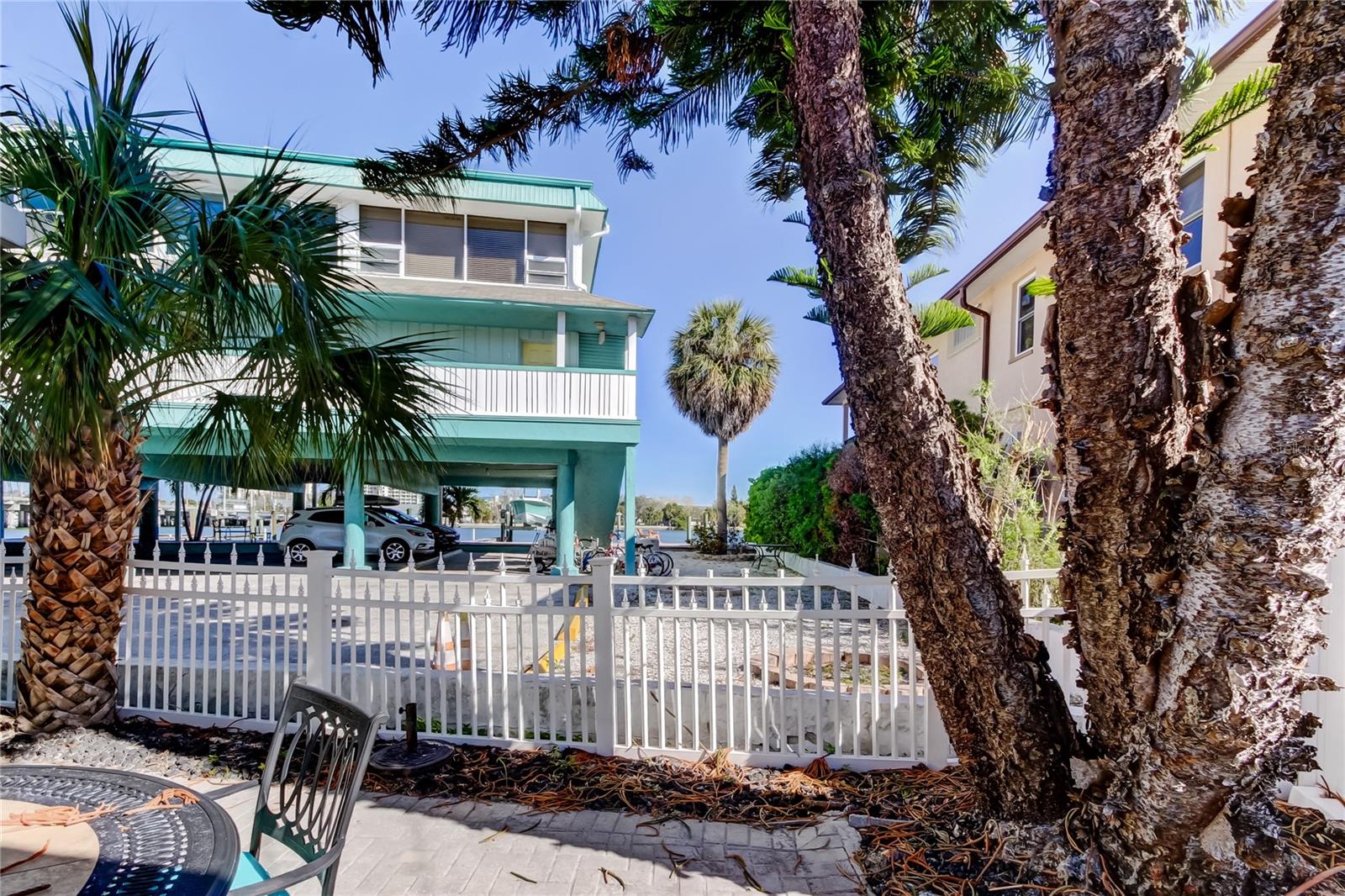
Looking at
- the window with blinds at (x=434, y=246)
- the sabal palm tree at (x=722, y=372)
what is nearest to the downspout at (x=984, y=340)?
the window with blinds at (x=434, y=246)

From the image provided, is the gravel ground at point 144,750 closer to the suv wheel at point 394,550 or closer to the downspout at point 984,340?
the suv wheel at point 394,550

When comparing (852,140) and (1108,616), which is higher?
(852,140)

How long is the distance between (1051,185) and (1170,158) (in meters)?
0.37

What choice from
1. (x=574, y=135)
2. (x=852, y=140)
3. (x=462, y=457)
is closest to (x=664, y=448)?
(x=462, y=457)

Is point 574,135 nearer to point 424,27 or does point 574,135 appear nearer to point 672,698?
point 424,27

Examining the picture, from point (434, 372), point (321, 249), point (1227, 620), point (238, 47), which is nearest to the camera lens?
point (1227, 620)

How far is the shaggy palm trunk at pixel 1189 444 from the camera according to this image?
6.14 feet

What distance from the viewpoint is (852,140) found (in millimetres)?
2975

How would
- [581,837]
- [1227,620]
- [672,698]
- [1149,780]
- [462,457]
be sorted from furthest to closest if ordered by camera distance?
[462,457]
[672,698]
[581,837]
[1149,780]
[1227,620]

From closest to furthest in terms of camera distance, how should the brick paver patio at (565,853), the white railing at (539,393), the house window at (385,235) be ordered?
the brick paver patio at (565,853) → the white railing at (539,393) → the house window at (385,235)

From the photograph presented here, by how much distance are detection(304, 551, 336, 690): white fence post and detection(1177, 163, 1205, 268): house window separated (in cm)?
961

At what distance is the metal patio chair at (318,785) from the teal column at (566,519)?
903 centimetres

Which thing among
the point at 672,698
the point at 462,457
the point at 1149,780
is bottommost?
the point at 672,698

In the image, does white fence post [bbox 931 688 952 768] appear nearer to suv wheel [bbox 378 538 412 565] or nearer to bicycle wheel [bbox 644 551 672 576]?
bicycle wheel [bbox 644 551 672 576]
